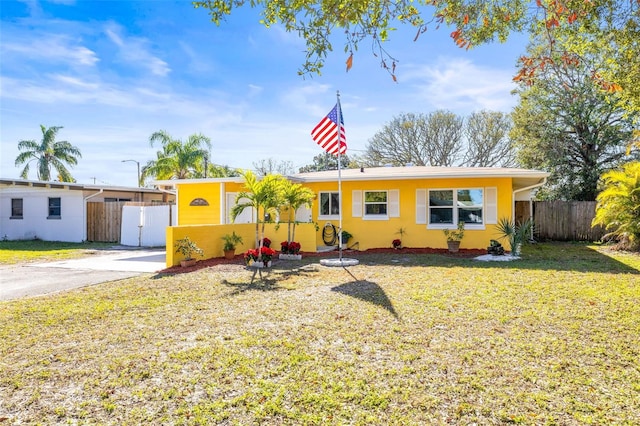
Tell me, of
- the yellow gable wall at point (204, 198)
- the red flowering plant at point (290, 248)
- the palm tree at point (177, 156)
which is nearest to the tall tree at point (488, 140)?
the palm tree at point (177, 156)

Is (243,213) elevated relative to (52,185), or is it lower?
lower

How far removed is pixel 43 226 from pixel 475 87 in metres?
20.0

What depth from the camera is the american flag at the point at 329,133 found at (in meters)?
10.6

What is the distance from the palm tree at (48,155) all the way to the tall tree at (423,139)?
80.5ft

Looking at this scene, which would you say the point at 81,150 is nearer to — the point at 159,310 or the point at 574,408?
the point at 159,310

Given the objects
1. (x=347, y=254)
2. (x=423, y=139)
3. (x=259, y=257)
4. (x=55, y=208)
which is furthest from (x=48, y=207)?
(x=423, y=139)

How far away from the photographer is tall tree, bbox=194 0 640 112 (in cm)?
416

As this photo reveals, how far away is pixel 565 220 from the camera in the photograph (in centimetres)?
1723

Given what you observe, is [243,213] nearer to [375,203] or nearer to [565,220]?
[375,203]

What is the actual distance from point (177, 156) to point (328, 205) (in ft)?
50.8

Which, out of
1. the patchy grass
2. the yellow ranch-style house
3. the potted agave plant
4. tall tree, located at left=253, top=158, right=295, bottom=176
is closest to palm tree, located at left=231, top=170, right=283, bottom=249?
the yellow ranch-style house

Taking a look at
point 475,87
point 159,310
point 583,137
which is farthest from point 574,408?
point 583,137

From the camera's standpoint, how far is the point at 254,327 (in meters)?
4.96

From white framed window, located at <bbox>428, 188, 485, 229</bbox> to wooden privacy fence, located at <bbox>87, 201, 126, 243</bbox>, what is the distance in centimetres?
1368
